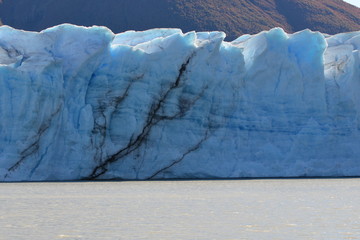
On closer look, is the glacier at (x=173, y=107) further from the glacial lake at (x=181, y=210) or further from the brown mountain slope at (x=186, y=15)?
the brown mountain slope at (x=186, y=15)

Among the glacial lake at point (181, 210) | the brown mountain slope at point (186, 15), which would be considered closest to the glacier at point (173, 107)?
the glacial lake at point (181, 210)

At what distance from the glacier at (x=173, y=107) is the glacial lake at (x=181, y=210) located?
2.07 feet

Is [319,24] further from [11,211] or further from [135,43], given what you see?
[11,211]

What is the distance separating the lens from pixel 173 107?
55.4 ft

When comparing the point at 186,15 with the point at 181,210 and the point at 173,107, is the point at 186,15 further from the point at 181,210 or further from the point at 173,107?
the point at 181,210

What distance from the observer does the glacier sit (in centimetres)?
1620

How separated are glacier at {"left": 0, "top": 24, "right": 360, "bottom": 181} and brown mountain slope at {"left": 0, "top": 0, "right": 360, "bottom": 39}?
1342 inches

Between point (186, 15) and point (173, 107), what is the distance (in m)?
36.6

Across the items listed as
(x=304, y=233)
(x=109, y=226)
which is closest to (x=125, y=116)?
(x=109, y=226)

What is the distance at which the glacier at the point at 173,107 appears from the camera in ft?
53.2

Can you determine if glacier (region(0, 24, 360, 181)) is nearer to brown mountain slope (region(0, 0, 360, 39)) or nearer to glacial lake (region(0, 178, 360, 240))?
glacial lake (region(0, 178, 360, 240))

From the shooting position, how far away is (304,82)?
703 inches

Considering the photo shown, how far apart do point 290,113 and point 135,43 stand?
3.91 m

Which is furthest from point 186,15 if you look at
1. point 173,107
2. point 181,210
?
point 181,210
